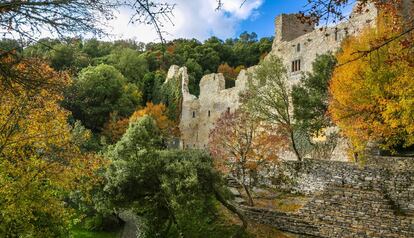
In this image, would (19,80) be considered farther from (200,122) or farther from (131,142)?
(200,122)

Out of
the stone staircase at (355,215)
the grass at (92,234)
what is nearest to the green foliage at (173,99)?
the grass at (92,234)

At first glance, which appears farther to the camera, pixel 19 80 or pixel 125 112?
pixel 125 112

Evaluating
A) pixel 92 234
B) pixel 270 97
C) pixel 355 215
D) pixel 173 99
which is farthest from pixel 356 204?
pixel 173 99

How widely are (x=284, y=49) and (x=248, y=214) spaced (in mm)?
17867

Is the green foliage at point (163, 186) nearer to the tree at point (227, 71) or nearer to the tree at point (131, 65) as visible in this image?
the tree at point (131, 65)

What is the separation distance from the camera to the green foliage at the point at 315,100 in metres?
21.6

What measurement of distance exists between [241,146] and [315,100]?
21.1 feet

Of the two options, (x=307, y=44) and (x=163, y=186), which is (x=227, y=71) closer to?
(x=307, y=44)

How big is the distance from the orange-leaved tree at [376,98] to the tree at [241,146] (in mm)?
3043

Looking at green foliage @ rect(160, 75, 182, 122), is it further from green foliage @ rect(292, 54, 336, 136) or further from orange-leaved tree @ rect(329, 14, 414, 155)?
orange-leaved tree @ rect(329, 14, 414, 155)

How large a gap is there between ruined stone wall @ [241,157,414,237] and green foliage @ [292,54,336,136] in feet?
13.9

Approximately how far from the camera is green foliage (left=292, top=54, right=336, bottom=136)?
2164cm

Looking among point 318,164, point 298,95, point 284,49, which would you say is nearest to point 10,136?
point 318,164

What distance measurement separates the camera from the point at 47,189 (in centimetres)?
1248
